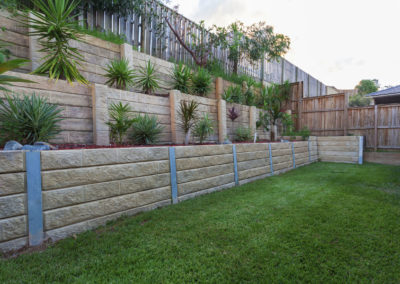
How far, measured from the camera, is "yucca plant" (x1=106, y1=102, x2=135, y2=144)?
126 inches

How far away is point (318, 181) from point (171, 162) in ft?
11.3

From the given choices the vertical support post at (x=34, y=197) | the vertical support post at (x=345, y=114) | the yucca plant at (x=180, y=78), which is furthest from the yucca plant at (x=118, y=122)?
the vertical support post at (x=345, y=114)

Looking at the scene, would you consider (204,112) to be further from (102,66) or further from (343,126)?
(343,126)

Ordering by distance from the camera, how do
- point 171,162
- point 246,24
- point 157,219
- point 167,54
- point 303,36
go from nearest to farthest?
point 157,219 < point 171,162 < point 167,54 < point 246,24 < point 303,36

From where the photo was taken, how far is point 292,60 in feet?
39.2

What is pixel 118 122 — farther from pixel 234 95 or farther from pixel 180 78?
pixel 234 95

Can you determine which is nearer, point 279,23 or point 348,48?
point 279,23

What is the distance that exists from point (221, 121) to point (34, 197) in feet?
13.9

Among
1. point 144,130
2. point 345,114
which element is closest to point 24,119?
point 144,130

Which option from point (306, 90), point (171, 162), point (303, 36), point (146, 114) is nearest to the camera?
point (171, 162)

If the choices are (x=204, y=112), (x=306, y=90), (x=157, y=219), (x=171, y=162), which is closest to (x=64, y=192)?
(x=157, y=219)

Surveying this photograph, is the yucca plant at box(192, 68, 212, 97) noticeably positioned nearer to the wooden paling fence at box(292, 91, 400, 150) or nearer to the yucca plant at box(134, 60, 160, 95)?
the yucca plant at box(134, 60, 160, 95)

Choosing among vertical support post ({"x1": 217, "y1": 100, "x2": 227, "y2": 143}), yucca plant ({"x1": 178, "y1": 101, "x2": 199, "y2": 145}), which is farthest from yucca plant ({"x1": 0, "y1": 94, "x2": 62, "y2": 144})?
vertical support post ({"x1": 217, "y1": 100, "x2": 227, "y2": 143})

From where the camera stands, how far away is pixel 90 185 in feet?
6.74
